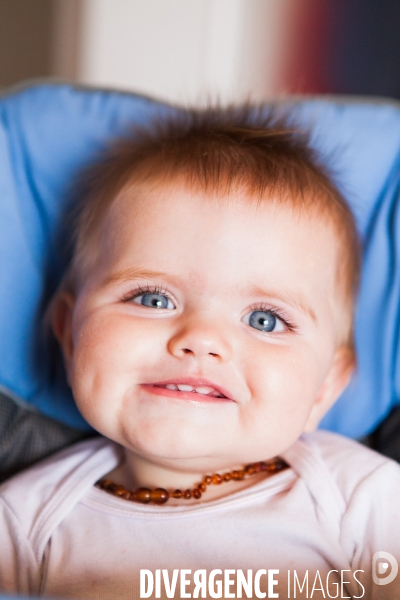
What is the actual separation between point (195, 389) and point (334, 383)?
0.32m

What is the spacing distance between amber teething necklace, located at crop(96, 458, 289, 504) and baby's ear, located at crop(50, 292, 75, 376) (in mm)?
210

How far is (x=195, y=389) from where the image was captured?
82 centimetres

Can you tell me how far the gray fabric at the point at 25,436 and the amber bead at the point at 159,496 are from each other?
0.80 ft

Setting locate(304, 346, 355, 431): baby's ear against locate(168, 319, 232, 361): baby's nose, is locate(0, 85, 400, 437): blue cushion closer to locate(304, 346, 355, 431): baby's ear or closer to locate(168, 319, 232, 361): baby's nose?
locate(304, 346, 355, 431): baby's ear

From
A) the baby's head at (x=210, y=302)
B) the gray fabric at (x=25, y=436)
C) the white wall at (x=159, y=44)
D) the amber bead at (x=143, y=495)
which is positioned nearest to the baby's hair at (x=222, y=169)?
the baby's head at (x=210, y=302)

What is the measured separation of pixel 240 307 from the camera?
33.7 inches

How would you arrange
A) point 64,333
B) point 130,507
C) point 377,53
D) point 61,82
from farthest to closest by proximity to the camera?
point 377,53
point 61,82
point 64,333
point 130,507

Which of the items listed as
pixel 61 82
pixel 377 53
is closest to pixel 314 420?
pixel 61 82

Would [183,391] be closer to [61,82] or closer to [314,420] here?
[314,420]

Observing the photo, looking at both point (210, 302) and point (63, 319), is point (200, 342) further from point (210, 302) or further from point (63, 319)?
point (63, 319)

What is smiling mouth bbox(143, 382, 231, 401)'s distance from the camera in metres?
0.81

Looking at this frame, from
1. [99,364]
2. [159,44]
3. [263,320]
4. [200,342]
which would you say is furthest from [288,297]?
[159,44]

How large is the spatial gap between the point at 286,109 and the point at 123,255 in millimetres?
447

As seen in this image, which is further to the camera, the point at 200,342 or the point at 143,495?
the point at 143,495
